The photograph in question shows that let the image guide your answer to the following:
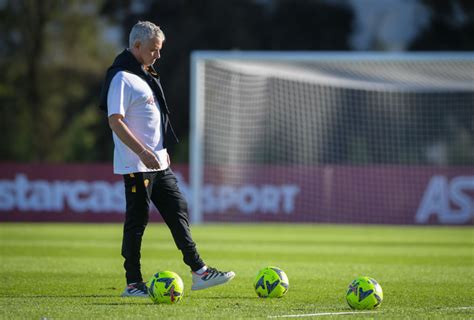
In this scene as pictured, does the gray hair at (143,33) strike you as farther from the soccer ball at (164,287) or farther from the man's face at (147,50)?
the soccer ball at (164,287)

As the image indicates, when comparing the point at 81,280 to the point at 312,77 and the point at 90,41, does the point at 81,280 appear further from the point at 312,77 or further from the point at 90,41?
the point at 90,41

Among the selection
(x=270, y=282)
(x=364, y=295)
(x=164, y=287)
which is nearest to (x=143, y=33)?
(x=164, y=287)

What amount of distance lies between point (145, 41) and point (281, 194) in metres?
17.8

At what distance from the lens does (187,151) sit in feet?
125

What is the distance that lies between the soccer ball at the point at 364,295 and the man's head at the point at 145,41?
9.07ft

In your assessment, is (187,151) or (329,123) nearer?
(329,123)

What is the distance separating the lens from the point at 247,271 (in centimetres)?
1184

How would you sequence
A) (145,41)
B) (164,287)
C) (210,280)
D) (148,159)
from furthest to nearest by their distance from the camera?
(210,280)
(145,41)
(148,159)
(164,287)

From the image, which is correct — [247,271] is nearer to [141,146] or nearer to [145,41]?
[141,146]

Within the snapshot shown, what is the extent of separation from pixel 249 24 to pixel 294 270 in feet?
120

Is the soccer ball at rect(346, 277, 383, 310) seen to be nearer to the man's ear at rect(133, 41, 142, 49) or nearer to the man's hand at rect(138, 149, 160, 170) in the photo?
the man's hand at rect(138, 149, 160, 170)

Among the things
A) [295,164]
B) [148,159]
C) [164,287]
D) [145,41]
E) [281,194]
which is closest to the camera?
[164,287]

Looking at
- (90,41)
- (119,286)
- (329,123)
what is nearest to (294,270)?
(119,286)

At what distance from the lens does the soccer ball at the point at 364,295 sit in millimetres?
7973
